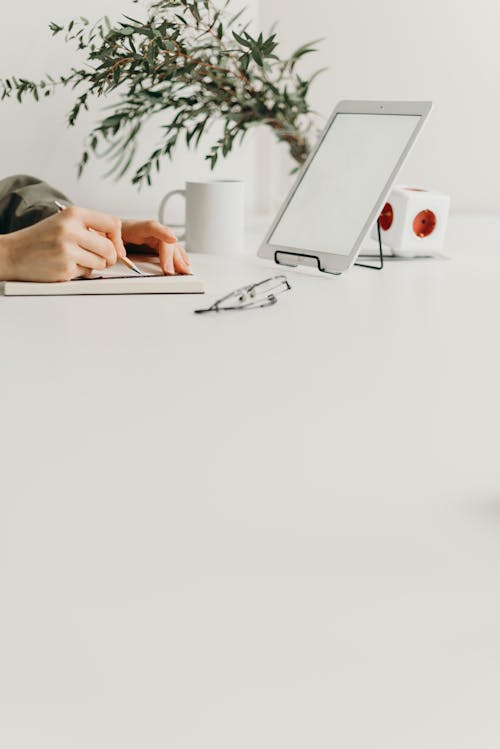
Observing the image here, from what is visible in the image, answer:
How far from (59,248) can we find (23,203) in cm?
24

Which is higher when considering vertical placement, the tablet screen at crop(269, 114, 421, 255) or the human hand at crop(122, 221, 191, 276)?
the tablet screen at crop(269, 114, 421, 255)

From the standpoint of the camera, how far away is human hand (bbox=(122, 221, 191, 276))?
1.34 m

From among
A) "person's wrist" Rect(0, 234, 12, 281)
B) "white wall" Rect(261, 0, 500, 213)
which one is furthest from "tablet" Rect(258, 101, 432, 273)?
"white wall" Rect(261, 0, 500, 213)

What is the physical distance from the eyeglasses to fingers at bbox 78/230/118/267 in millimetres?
164

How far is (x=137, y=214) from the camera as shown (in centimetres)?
215

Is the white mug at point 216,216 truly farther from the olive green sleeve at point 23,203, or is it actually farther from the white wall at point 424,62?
the white wall at point 424,62

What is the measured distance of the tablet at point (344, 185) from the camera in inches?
55.2

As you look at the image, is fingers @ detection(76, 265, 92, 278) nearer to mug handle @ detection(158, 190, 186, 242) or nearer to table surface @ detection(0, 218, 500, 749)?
table surface @ detection(0, 218, 500, 749)

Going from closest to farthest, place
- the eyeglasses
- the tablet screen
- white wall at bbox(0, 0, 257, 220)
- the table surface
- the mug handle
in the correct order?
the table surface, the eyeglasses, the tablet screen, the mug handle, white wall at bbox(0, 0, 257, 220)

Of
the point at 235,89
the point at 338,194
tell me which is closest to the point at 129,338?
the point at 338,194

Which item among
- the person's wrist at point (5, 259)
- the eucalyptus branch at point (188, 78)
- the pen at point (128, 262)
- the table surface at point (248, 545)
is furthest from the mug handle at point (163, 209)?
the table surface at point (248, 545)

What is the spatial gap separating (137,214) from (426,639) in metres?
1.78

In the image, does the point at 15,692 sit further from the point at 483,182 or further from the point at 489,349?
the point at 483,182

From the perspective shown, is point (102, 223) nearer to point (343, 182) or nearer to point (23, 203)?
point (23, 203)
